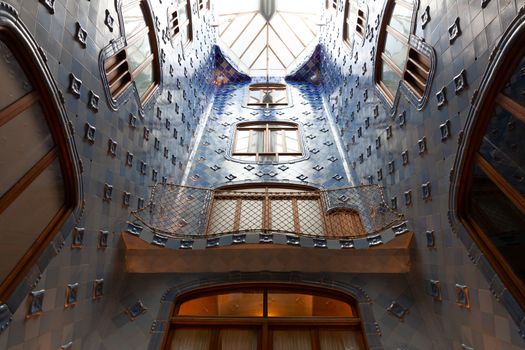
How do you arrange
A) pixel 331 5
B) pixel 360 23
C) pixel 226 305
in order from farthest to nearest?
1. pixel 331 5
2. pixel 360 23
3. pixel 226 305

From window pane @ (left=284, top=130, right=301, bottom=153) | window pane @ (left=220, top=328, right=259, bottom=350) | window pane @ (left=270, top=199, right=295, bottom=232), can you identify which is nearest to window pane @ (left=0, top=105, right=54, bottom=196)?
window pane @ (left=220, top=328, right=259, bottom=350)

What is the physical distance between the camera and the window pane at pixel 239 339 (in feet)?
18.5

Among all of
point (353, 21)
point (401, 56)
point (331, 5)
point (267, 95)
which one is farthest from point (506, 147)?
point (331, 5)

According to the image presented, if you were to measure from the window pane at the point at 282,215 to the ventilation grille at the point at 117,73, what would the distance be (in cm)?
418

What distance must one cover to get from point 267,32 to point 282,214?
15.2m

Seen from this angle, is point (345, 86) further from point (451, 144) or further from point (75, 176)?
point (75, 176)

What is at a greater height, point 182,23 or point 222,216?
point 182,23

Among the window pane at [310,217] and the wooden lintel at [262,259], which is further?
the window pane at [310,217]

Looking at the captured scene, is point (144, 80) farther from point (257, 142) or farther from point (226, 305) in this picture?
point (257, 142)

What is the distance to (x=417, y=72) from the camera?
6.58 meters

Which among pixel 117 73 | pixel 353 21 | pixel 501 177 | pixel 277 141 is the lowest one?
pixel 501 177

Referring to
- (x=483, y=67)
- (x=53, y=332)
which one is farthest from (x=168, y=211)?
(x=483, y=67)

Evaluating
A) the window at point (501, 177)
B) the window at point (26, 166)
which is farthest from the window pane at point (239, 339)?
the window at point (501, 177)

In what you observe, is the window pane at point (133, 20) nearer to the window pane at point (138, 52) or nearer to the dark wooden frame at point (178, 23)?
the window pane at point (138, 52)
